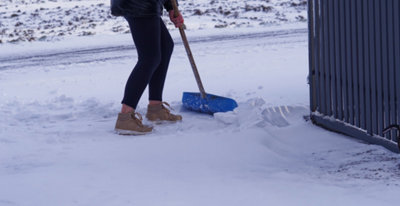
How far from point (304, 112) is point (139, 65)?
1308mm

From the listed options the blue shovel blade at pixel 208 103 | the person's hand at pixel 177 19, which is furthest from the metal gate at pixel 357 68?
the person's hand at pixel 177 19

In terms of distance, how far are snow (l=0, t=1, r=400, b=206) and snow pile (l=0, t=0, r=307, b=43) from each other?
740 cm

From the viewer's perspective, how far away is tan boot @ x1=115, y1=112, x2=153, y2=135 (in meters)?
4.51

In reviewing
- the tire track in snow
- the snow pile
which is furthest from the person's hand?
the snow pile

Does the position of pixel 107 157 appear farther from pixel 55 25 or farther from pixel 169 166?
pixel 55 25

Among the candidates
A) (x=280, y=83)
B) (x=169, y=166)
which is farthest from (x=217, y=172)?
(x=280, y=83)

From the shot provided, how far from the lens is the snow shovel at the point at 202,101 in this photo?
5.04 m

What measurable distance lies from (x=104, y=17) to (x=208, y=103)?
13.6 meters

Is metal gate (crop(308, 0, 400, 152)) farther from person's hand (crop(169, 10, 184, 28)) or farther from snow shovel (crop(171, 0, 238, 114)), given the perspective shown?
person's hand (crop(169, 10, 184, 28))

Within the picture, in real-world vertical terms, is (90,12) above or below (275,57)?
below

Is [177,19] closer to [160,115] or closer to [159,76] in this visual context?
[159,76]

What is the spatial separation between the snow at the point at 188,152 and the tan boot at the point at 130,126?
8 centimetres

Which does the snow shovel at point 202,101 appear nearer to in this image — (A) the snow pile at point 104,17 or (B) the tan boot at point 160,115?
(B) the tan boot at point 160,115

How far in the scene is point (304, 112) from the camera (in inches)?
192
